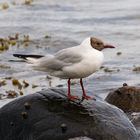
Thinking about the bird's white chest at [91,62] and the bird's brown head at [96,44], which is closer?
the bird's white chest at [91,62]

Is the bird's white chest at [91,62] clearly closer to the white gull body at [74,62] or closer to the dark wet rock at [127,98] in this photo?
the white gull body at [74,62]

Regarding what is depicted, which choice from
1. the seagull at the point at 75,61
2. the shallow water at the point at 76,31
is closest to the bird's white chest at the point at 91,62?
the seagull at the point at 75,61

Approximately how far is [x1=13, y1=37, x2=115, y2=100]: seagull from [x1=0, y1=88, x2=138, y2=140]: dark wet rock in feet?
0.83

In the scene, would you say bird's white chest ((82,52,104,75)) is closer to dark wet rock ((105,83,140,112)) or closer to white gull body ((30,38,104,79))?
white gull body ((30,38,104,79))

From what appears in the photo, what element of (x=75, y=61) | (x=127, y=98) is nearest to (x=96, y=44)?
(x=75, y=61)

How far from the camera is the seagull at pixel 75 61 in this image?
772 centimetres

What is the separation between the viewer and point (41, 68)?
8.18 m

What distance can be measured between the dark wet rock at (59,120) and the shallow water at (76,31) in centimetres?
326

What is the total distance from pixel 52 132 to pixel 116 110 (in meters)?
1.04

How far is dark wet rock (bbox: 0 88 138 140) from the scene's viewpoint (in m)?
7.22

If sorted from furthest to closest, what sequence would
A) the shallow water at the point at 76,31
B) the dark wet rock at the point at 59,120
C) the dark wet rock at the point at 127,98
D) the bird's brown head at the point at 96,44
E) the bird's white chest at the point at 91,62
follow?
1. the shallow water at the point at 76,31
2. the dark wet rock at the point at 127,98
3. the bird's brown head at the point at 96,44
4. the bird's white chest at the point at 91,62
5. the dark wet rock at the point at 59,120

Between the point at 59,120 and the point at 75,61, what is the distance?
2.93 feet

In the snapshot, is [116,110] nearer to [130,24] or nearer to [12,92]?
[12,92]

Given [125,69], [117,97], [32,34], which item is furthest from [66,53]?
[32,34]
